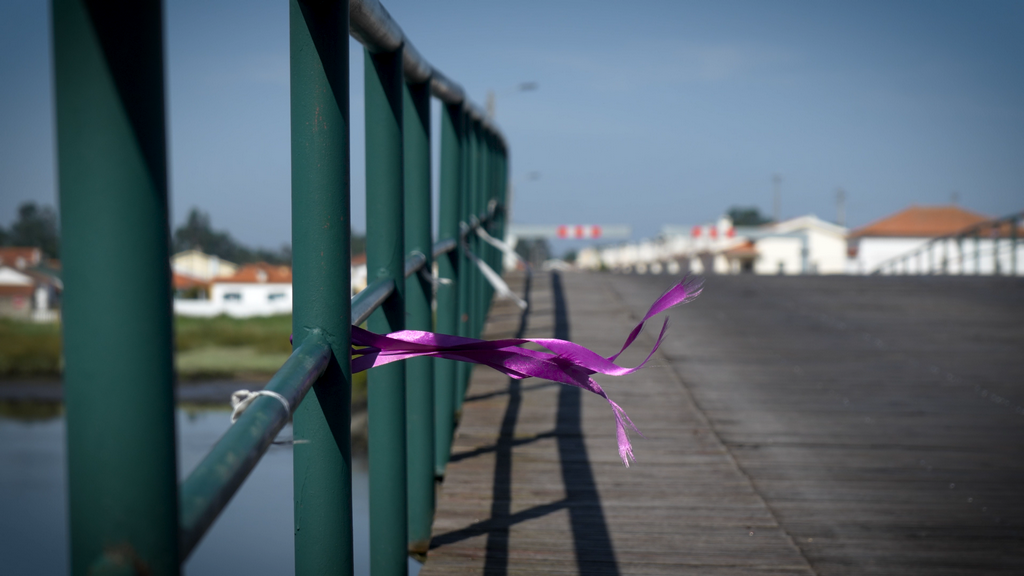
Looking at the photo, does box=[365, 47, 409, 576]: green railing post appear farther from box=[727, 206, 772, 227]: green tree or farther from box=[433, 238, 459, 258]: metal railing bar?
box=[727, 206, 772, 227]: green tree

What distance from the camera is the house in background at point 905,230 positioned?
176 feet

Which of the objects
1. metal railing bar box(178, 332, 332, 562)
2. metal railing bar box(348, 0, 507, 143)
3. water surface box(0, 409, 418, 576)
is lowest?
water surface box(0, 409, 418, 576)

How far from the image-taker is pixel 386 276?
178 cm

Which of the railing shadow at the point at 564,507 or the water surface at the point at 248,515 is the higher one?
the water surface at the point at 248,515

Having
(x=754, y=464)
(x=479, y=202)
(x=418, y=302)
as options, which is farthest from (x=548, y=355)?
(x=479, y=202)

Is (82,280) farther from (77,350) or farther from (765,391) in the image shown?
(765,391)

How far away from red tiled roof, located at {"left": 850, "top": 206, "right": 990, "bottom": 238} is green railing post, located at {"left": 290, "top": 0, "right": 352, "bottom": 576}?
63.1 m

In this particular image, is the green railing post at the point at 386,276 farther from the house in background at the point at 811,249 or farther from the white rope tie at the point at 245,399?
the house in background at the point at 811,249

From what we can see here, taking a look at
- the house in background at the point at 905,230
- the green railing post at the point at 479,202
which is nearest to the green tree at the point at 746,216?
the house in background at the point at 905,230

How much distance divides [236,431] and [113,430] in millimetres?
280

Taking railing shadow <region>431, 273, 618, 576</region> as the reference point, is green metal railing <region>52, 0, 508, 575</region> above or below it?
above

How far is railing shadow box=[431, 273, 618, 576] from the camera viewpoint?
224cm

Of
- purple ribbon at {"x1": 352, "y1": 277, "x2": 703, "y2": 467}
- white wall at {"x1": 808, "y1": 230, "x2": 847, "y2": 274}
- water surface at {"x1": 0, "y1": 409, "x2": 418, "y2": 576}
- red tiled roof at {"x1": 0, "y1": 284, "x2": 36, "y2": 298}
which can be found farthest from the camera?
white wall at {"x1": 808, "y1": 230, "x2": 847, "y2": 274}

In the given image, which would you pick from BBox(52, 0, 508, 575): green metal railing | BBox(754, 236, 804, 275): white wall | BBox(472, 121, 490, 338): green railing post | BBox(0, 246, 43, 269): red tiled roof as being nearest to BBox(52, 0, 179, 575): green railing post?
BBox(52, 0, 508, 575): green metal railing
